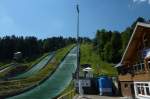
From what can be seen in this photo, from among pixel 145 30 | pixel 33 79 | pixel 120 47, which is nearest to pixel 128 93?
pixel 145 30

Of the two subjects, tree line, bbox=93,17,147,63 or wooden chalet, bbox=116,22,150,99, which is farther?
tree line, bbox=93,17,147,63

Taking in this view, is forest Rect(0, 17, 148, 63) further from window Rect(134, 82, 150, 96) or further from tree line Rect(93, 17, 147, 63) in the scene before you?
window Rect(134, 82, 150, 96)

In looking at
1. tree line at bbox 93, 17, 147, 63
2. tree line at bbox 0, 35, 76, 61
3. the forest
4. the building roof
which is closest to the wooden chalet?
the building roof

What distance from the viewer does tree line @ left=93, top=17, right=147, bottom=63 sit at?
2921 inches

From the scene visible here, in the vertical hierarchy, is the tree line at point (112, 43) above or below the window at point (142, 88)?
above

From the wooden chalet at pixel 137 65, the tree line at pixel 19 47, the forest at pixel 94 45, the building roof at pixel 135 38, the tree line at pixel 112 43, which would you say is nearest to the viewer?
the building roof at pixel 135 38

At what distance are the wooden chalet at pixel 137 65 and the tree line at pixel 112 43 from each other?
1354 inches

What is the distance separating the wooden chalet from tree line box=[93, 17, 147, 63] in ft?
113

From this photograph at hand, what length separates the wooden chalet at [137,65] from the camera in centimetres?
3106

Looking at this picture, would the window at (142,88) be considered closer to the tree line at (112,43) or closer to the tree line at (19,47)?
the tree line at (112,43)

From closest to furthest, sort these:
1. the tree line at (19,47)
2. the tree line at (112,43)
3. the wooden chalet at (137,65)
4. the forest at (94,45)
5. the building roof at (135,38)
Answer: the building roof at (135,38)
the wooden chalet at (137,65)
the tree line at (112,43)
the forest at (94,45)
the tree line at (19,47)

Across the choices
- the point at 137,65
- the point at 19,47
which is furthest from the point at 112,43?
the point at 19,47

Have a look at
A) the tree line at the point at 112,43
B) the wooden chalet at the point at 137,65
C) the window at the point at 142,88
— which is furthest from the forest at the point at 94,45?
the window at the point at 142,88

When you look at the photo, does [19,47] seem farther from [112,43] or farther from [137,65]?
[137,65]
